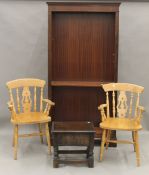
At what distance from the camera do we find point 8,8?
5094 mm

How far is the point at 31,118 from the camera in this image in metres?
4.39

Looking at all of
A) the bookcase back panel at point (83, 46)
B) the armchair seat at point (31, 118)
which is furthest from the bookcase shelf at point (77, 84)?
the armchair seat at point (31, 118)

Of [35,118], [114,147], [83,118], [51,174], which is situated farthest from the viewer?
[83,118]

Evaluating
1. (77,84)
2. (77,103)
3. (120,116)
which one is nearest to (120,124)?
(120,116)

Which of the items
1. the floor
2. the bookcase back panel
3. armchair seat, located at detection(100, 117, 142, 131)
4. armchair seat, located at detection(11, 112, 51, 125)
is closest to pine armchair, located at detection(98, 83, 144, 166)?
armchair seat, located at detection(100, 117, 142, 131)

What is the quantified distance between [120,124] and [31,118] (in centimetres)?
110

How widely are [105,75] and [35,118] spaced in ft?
3.92

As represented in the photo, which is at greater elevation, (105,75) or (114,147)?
(105,75)

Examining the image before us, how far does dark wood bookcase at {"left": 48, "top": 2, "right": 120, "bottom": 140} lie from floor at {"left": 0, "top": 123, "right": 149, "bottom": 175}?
61cm

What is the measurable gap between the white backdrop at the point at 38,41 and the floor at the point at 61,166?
1.03m

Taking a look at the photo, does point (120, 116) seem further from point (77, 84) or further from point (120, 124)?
point (77, 84)

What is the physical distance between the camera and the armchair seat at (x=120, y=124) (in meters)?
4.08

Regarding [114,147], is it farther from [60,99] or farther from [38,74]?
[38,74]

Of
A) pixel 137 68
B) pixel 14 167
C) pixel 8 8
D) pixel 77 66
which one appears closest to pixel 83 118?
pixel 77 66
